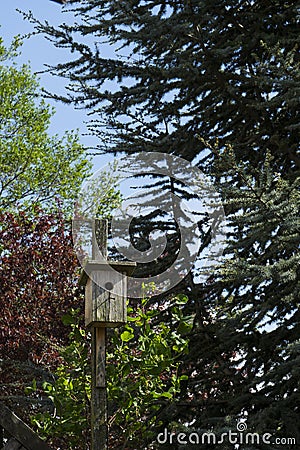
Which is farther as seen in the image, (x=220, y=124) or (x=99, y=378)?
(x=220, y=124)

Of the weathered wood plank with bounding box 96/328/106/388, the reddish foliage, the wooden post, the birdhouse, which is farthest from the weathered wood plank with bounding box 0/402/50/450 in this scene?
the reddish foliage

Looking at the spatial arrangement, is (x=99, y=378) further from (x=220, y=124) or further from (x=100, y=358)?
(x=220, y=124)

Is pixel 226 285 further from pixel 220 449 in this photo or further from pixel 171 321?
pixel 220 449

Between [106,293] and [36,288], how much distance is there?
326cm

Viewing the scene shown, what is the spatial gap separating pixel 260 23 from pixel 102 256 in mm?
2076

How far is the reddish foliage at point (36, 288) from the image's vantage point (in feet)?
20.8

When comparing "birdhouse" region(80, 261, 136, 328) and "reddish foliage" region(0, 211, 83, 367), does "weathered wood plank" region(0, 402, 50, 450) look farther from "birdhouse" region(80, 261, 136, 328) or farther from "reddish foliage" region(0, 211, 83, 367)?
"reddish foliage" region(0, 211, 83, 367)

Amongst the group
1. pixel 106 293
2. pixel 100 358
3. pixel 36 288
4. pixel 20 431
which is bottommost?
pixel 20 431

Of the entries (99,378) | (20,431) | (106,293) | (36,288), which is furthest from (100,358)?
(36,288)

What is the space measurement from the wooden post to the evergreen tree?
717mm

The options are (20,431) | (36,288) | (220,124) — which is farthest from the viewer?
(36,288)

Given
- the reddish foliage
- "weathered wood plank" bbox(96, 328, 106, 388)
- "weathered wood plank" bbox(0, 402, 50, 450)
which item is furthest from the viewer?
the reddish foliage

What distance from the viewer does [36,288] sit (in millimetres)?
6578

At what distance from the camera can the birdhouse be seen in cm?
342
